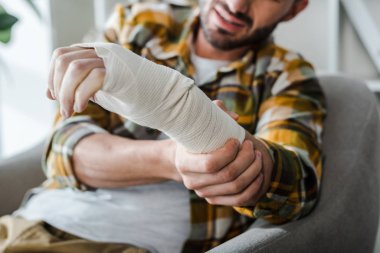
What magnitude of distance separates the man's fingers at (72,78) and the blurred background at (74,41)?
99 cm

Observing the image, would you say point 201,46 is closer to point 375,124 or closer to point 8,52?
point 375,124

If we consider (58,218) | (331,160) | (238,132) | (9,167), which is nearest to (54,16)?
(9,167)

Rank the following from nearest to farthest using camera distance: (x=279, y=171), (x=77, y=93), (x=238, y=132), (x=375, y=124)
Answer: (x=77, y=93) < (x=238, y=132) < (x=279, y=171) < (x=375, y=124)

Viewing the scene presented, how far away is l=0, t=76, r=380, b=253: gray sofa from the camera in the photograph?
812 mm

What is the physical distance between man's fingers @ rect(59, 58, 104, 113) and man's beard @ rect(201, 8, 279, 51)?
1.75 feet

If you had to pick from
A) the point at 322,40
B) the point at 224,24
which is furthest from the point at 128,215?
the point at 322,40

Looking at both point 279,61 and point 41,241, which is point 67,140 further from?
point 279,61

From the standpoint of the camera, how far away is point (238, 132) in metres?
0.71

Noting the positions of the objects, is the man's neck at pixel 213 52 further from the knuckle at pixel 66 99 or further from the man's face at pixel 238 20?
the knuckle at pixel 66 99

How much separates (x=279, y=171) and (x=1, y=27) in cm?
49

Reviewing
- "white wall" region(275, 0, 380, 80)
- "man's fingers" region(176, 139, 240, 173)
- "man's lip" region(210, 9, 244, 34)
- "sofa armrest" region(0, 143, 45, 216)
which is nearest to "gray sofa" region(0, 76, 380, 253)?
"sofa armrest" region(0, 143, 45, 216)

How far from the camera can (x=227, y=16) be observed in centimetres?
101

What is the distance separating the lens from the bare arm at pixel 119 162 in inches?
33.8

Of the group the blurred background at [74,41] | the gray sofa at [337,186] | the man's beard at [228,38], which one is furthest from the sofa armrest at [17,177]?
the man's beard at [228,38]
